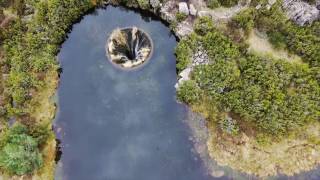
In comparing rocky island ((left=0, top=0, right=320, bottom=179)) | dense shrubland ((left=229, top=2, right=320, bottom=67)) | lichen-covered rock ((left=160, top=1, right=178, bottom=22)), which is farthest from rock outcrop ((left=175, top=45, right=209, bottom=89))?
lichen-covered rock ((left=160, top=1, right=178, bottom=22))

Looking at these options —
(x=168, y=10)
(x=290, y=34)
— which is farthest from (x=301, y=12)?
(x=168, y=10)

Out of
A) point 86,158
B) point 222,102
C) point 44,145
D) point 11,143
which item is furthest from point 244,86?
point 11,143

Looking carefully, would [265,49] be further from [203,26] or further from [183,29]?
[183,29]

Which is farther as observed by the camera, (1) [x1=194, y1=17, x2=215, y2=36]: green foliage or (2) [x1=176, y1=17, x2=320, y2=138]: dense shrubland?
(1) [x1=194, y1=17, x2=215, y2=36]: green foliage

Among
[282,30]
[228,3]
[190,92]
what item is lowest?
[190,92]

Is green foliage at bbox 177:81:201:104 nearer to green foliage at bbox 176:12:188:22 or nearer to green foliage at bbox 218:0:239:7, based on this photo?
green foliage at bbox 176:12:188:22

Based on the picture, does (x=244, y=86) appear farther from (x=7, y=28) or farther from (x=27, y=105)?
(x=7, y=28)

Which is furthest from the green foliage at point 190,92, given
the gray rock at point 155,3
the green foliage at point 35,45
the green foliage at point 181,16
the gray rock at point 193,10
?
the green foliage at point 35,45
